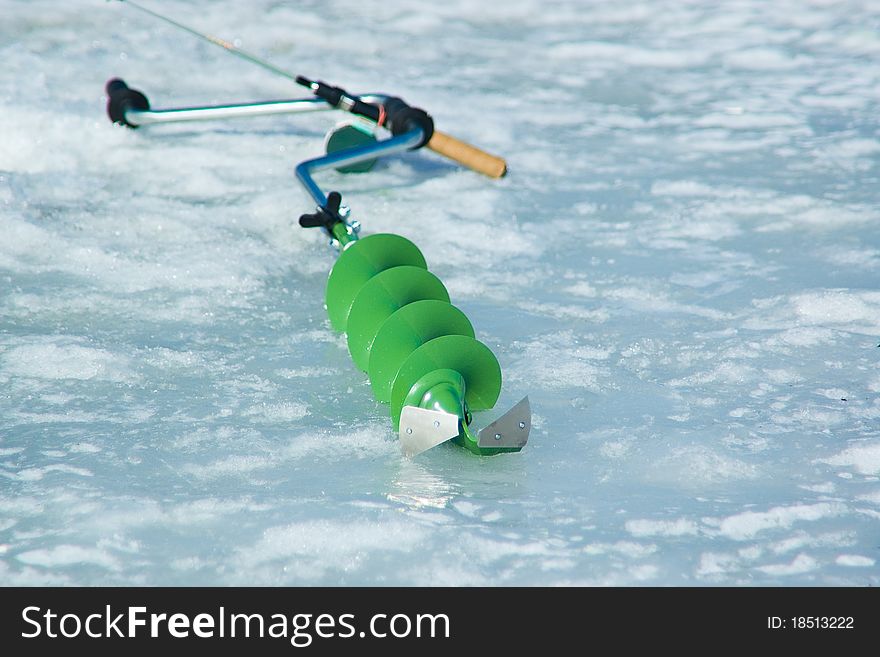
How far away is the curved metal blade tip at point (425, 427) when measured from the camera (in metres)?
2.14

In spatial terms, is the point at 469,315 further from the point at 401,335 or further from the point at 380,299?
the point at 401,335

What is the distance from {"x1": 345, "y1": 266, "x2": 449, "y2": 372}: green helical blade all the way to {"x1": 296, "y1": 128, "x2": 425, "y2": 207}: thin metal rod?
0.54 meters

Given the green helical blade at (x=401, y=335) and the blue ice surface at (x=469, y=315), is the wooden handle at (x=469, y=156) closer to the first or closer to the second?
the blue ice surface at (x=469, y=315)

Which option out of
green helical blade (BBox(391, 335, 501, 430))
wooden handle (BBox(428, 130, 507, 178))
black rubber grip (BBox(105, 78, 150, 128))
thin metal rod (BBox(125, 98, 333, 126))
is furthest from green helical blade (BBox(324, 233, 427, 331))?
black rubber grip (BBox(105, 78, 150, 128))

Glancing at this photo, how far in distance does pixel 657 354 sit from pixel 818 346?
1.42 ft

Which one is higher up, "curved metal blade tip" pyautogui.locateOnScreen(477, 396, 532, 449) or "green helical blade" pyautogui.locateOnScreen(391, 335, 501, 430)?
"green helical blade" pyautogui.locateOnScreen(391, 335, 501, 430)

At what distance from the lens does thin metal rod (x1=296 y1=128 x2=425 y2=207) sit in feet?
10.6

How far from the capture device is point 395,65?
5.29 meters

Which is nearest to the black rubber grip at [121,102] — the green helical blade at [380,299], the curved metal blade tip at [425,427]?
the green helical blade at [380,299]

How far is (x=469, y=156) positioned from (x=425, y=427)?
76.6 inches

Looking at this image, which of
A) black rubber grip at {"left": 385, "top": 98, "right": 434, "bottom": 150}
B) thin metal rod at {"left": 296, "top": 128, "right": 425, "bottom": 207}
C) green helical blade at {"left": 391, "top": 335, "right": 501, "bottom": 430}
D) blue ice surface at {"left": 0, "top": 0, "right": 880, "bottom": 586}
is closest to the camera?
blue ice surface at {"left": 0, "top": 0, "right": 880, "bottom": 586}

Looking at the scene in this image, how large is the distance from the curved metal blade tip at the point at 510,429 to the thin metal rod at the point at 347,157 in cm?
117

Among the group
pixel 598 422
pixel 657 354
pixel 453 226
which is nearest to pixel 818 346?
pixel 657 354

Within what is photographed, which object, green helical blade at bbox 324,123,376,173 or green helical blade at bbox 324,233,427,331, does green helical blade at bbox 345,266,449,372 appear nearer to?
green helical blade at bbox 324,233,427,331
